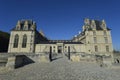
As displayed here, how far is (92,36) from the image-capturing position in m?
46.8

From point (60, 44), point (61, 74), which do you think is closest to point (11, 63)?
point (61, 74)

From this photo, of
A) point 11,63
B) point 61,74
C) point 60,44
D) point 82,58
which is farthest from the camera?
point 60,44

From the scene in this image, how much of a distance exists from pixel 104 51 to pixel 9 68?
42.5 m

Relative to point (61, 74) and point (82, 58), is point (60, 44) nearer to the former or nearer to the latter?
point (82, 58)

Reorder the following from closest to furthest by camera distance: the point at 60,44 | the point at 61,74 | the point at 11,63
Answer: the point at 61,74 < the point at 11,63 < the point at 60,44

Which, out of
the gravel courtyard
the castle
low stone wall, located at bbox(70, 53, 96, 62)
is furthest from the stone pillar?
the castle

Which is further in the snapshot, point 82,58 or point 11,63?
point 82,58

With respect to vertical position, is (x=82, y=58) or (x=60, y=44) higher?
(x=60, y=44)

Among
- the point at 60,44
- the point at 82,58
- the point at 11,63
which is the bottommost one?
the point at 82,58

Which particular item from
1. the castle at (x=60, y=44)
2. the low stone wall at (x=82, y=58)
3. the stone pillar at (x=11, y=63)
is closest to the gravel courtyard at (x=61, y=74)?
the stone pillar at (x=11, y=63)

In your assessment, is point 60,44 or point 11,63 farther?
point 60,44

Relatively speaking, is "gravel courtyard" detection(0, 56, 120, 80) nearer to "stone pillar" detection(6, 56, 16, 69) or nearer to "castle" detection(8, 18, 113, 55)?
"stone pillar" detection(6, 56, 16, 69)

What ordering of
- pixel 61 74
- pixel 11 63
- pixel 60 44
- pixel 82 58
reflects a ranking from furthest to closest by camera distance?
1. pixel 60 44
2. pixel 82 58
3. pixel 11 63
4. pixel 61 74

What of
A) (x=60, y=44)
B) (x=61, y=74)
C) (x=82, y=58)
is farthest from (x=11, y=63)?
(x=60, y=44)
